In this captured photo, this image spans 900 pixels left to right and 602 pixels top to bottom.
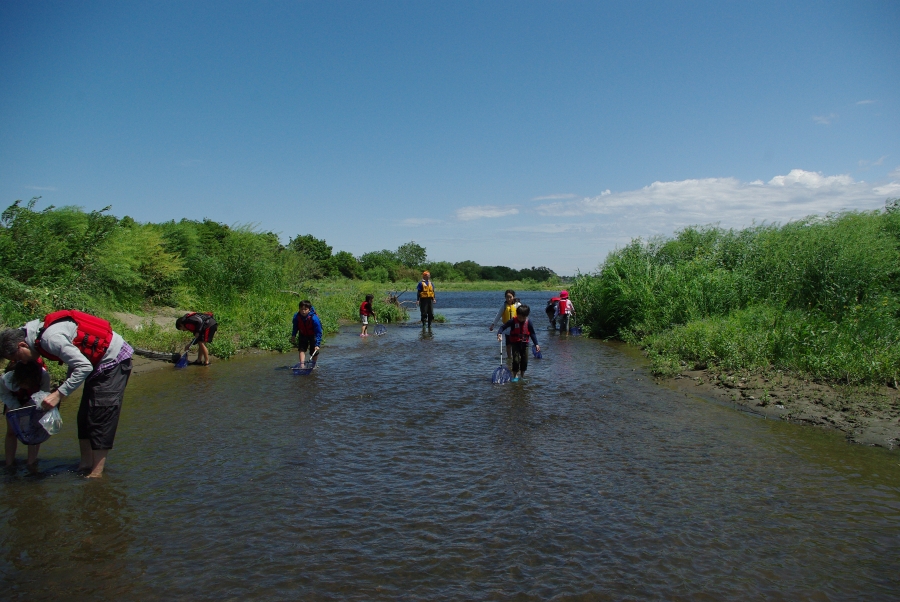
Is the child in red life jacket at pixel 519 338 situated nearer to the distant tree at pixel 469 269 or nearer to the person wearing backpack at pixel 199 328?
the person wearing backpack at pixel 199 328

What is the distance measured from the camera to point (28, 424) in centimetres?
637

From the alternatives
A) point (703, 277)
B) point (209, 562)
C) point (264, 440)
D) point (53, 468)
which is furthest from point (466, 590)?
point (703, 277)

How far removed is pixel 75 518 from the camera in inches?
219

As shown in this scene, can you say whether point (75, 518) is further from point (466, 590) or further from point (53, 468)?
point (466, 590)

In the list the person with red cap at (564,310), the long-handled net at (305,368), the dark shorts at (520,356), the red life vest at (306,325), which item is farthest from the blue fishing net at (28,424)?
the person with red cap at (564,310)

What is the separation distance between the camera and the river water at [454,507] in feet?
15.1

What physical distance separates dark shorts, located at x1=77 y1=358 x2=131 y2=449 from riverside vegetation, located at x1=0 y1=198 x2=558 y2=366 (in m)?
6.54

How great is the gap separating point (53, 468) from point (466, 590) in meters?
5.43

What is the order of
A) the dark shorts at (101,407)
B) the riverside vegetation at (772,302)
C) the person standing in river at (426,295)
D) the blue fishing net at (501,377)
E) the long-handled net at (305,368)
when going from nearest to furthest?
the dark shorts at (101,407) < the riverside vegetation at (772,302) < the blue fishing net at (501,377) < the long-handled net at (305,368) < the person standing in river at (426,295)

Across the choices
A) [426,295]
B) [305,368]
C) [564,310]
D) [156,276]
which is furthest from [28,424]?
[564,310]

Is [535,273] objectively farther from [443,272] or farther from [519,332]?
[519,332]

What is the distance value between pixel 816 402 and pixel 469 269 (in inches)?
4808

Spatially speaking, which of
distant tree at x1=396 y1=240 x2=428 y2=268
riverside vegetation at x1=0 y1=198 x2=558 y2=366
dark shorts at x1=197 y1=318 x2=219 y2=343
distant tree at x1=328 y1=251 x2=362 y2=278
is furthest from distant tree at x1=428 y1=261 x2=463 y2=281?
dark shorts at x1=197 y1=318 x2=219 y2=343

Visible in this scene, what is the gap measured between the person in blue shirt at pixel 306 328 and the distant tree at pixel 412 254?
10839 cm
